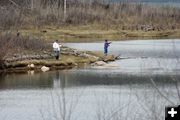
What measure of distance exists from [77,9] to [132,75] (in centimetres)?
5790

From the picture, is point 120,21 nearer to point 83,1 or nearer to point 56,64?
point 83,1

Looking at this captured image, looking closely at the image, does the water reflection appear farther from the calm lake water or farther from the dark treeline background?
the dark treeline background

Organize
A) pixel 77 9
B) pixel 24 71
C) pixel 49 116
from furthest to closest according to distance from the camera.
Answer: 1. pixel 77 9
2. pixel 24 71
3. pixel 49 116

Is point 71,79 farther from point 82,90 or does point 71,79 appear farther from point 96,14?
point 96,14

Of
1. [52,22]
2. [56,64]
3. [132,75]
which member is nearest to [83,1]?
[52,22]

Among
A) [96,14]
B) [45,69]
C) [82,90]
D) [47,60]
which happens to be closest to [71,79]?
[82,90]

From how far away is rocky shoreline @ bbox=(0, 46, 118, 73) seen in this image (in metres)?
37.1

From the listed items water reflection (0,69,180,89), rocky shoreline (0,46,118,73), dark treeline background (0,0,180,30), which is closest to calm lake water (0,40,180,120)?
water reflection (0,69,180,89)

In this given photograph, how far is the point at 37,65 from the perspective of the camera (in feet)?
124

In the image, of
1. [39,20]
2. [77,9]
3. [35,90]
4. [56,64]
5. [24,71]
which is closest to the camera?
[35,90]

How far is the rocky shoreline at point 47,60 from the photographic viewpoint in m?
37.1

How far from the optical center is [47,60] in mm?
39562

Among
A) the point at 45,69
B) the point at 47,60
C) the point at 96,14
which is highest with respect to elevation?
the point at 96,14

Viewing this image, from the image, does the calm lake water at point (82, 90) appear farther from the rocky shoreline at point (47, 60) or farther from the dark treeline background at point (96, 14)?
the dark treeline background at point (96, 14)
